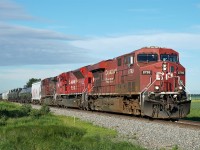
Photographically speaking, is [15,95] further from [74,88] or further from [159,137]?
[159,137]

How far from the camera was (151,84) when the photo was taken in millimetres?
21328

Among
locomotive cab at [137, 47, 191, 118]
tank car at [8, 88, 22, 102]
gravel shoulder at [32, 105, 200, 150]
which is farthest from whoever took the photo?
tank car at [8, 88, 22, 102]

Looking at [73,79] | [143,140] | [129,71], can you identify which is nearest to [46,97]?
[73,79]

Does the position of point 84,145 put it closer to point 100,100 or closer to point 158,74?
point 158,74

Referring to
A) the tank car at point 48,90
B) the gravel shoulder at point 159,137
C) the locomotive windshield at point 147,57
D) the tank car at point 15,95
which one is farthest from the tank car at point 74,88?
the tank car at point 15,95

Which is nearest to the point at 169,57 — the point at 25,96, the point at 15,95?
the point at 25,96

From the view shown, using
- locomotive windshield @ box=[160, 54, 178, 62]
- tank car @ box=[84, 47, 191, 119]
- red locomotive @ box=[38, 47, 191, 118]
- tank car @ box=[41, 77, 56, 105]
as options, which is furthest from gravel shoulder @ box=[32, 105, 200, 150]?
tank car @ box=[41, 77, 56, 105]

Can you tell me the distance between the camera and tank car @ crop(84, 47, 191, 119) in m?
20.7

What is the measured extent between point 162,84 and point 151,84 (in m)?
0.60

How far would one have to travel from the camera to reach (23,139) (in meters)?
13.1

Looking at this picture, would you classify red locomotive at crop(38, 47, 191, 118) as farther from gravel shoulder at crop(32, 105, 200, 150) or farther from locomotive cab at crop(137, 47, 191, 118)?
gravel shoulder at crop(32, 105, 200, 150)

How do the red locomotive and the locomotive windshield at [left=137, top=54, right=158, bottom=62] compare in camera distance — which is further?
the locomotive windshield at [left=137, top=54, right=158, bottom=62]

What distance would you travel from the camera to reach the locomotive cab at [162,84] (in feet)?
67.7

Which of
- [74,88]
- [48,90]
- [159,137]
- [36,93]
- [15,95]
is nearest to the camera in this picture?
[159,137]
